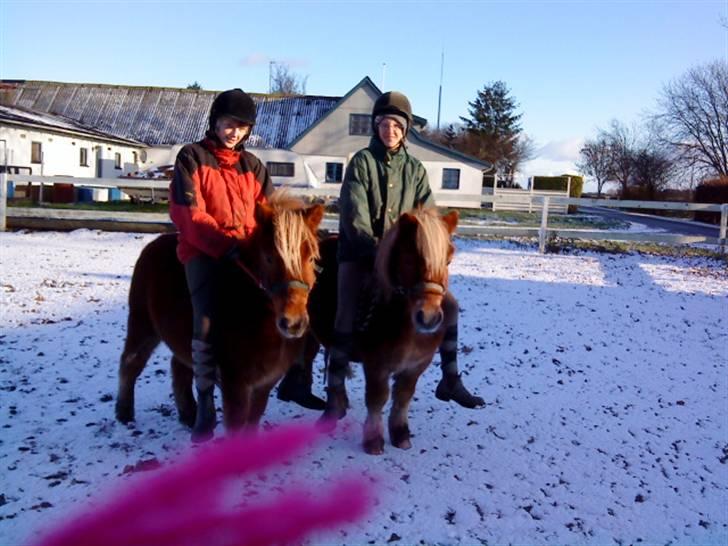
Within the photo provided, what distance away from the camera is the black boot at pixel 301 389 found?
176 inches

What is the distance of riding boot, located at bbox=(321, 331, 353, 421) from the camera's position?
12.5 ft

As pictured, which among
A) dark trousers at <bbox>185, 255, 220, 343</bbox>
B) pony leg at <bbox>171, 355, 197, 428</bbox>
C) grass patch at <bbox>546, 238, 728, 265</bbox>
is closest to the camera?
dark trousers at <bbox>185, 255, 220, 343</bbox>

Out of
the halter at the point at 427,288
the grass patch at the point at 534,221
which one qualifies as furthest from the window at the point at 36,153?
the halter at the point at 427,288

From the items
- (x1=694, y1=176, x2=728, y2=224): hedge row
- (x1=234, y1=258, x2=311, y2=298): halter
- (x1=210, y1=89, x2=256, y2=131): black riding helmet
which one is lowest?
(x1=234, y1=258, x2=311, y2=298): halter

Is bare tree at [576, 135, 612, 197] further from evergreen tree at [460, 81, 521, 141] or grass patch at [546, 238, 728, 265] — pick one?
grass patch at [546, 238, 728, 265]

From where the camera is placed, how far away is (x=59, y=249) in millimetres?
11055

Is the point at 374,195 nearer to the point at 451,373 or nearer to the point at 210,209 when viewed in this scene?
the point at 210,209

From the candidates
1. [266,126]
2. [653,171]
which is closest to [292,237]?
[266,126]

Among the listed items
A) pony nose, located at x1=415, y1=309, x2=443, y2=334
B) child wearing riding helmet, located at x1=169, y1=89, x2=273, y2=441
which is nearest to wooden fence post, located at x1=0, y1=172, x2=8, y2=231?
child wearing riding helmet, located at x1=169, y1=89, x2=273, y2=441

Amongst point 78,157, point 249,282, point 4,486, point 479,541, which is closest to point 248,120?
point 249,282

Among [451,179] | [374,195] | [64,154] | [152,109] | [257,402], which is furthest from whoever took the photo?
[152,109]

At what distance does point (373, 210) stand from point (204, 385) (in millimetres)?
1595

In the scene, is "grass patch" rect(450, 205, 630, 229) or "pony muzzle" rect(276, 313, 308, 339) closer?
"pony muzzle" rect(276, 313, 308, 339)

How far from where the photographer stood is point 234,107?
354cm
